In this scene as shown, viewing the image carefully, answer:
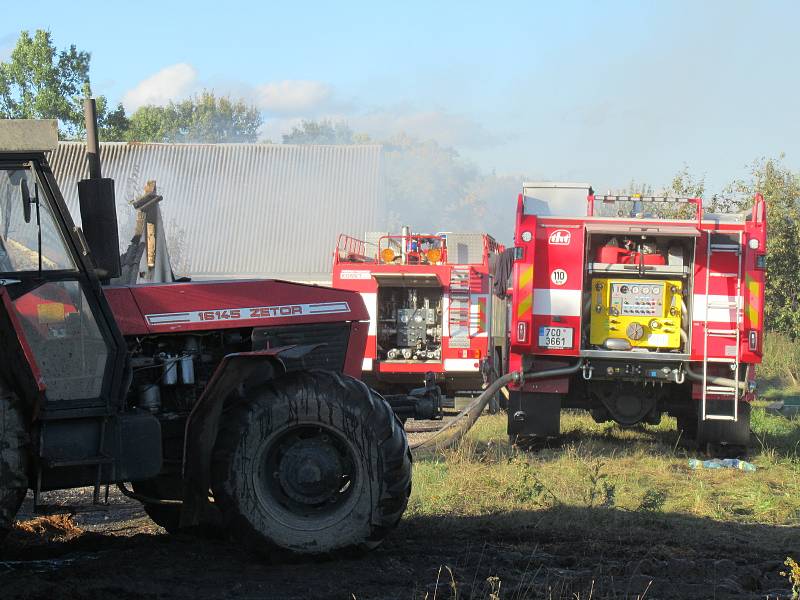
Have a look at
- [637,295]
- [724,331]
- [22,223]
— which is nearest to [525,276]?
[637,295]

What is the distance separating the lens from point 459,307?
54.6 ft

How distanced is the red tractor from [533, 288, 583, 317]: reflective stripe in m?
5.62

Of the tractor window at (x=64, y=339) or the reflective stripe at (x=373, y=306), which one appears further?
the reflective stripe at (x=373, y=306)

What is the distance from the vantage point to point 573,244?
12.1 m

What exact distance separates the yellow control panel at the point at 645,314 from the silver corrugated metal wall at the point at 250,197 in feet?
53.3

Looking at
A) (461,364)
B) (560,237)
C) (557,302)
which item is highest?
(560,237)

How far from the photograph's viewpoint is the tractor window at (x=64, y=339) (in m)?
5.93

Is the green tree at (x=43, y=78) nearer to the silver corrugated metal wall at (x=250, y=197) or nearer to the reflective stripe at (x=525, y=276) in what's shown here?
the silver corrugated metal wall at (x=250, y=197)

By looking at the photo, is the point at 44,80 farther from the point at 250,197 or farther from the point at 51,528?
the point at 51,528

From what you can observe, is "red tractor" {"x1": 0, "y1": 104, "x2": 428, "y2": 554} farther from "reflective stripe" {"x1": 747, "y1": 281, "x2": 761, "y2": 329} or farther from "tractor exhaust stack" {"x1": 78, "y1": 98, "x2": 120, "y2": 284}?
"reflective stripe" {"x1": 747, "y1": 281, "x2": 761, "y2": 329}

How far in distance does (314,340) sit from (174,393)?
937 mm

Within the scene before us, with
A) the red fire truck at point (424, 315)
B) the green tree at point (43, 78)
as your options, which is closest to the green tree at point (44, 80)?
the green tree at point (43, 78)

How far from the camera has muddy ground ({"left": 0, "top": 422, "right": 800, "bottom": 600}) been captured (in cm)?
551

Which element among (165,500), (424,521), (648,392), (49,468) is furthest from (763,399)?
(49,468)
